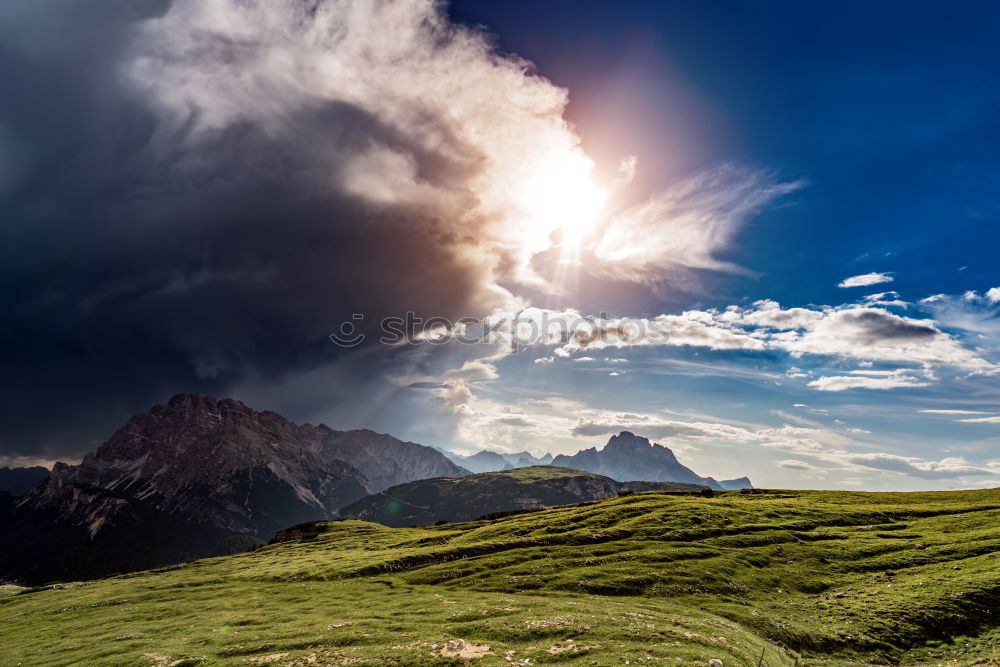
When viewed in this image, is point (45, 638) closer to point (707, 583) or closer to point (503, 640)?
point (503, 640)

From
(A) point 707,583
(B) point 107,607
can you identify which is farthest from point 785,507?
(B) point 107,607

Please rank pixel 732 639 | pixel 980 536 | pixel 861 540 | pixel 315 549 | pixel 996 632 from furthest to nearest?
1. pixel 315 549
2. pixel 861 540
3. pixel 980 536
4. pixel 996 632
5. pixel 732 639

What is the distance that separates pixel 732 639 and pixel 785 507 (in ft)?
257

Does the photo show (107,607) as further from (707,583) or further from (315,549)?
(707,583)

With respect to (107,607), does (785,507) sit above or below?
above

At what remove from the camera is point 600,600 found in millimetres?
54156

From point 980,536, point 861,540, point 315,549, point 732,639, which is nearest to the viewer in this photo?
point 732,639

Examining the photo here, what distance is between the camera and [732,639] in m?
40.7

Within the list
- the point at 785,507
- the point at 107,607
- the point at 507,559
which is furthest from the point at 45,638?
the point at 785,507

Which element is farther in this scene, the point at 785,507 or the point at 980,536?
the point at 785,507

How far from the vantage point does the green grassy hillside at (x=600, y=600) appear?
41.2 m

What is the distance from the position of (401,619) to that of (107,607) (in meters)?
58.7

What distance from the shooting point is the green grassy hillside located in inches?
1624

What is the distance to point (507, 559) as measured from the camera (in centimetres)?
7519
